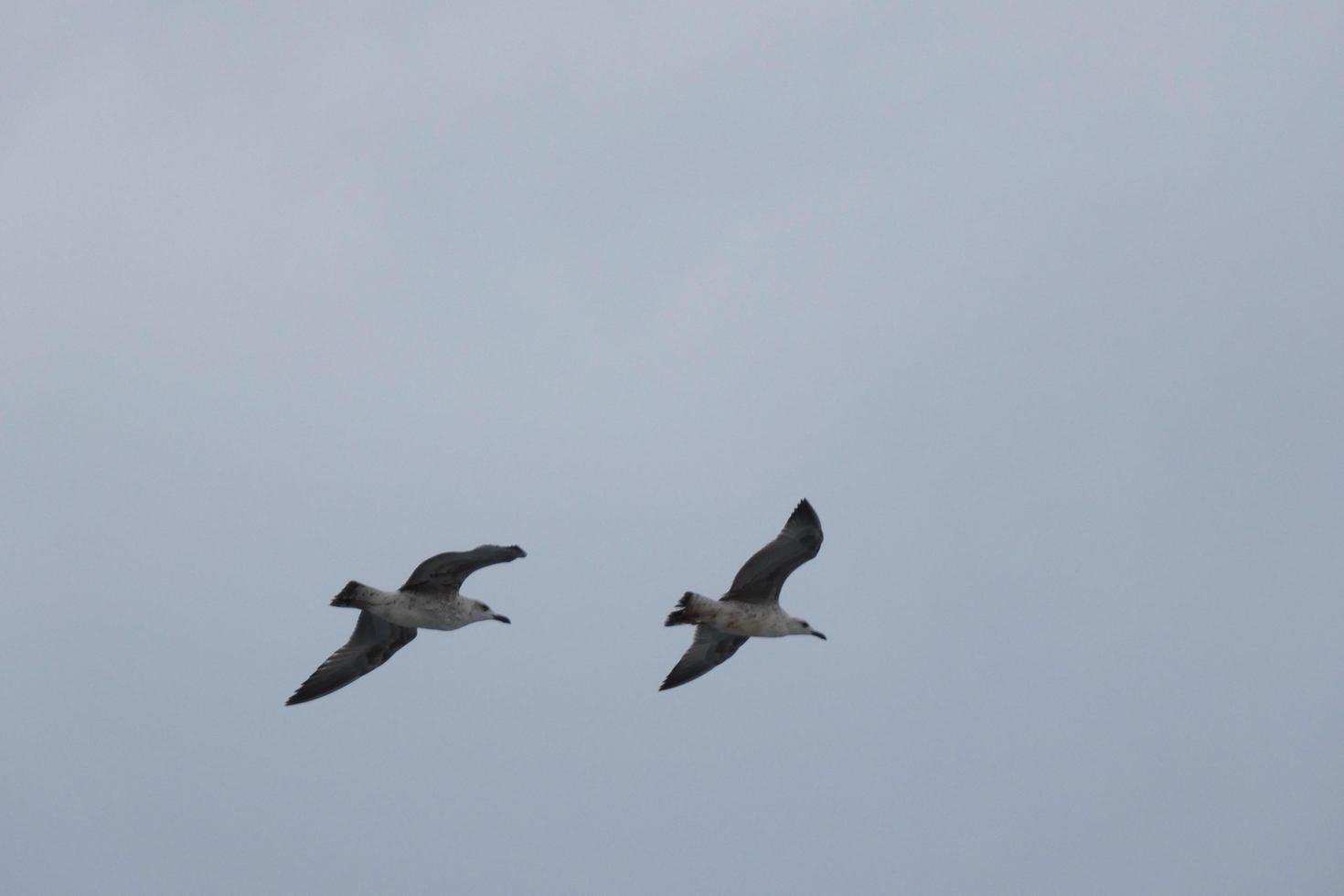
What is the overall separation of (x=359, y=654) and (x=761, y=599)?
7.05 meters

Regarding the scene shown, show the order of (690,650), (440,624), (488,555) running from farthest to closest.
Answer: (690,650) → (440,624) → (488,555)

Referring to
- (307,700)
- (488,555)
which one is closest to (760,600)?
(488,555)

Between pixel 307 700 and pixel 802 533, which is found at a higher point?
pixel 802 533

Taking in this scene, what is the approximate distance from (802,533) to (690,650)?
4610mm

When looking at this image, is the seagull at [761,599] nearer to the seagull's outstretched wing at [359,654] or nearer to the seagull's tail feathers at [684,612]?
the seagull's tail feathers at [684,612]

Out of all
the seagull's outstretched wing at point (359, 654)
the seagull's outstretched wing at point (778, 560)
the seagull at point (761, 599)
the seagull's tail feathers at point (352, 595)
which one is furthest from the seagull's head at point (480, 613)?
the seagull's outstretched wing at point (778, 560)

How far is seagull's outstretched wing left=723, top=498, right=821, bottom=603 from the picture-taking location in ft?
103

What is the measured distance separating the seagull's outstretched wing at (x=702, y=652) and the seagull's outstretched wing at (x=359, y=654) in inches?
192

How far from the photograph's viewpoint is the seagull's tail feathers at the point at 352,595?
30859mm

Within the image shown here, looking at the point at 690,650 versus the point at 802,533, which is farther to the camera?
the point at 690,650

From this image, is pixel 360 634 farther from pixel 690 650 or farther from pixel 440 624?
pixel 690 650

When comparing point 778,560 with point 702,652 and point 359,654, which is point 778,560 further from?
point 359,654

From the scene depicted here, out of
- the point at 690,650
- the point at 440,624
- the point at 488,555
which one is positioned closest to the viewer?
the point at 488,555

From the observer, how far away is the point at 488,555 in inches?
1182
